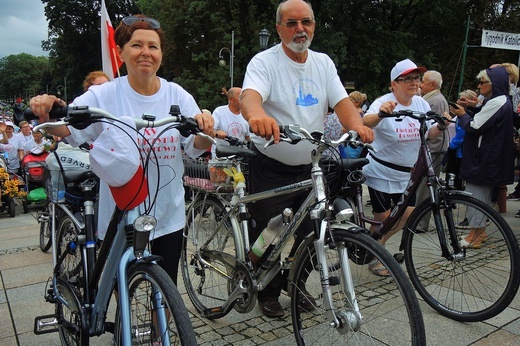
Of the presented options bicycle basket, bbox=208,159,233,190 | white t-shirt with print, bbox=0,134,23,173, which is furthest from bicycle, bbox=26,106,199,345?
white t-shirt with print, bbox=0,134,23,173

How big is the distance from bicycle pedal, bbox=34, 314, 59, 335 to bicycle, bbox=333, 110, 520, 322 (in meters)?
1.86

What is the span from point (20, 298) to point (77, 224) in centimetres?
149

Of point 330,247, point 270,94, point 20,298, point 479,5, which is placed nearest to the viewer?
point 330,247

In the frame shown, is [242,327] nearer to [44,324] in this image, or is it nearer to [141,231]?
[44,324]

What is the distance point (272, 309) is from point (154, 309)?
163 centimetres

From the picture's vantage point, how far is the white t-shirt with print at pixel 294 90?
111 inches

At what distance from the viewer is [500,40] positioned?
1175 cm

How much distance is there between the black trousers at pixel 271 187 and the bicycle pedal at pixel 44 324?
1.31 metres

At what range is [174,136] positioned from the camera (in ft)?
7.70

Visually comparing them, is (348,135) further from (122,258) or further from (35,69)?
(35,69)

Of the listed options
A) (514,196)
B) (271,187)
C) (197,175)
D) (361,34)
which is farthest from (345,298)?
(361,34)

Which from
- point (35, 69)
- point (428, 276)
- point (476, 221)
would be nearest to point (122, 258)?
point (476, 221)

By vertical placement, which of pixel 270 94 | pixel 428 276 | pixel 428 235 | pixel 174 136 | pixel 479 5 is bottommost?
pixel 428 276

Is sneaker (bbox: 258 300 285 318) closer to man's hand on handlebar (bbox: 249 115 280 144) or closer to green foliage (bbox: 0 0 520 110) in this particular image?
man's hand on handlebar (bbox: 249 115 280 144)
